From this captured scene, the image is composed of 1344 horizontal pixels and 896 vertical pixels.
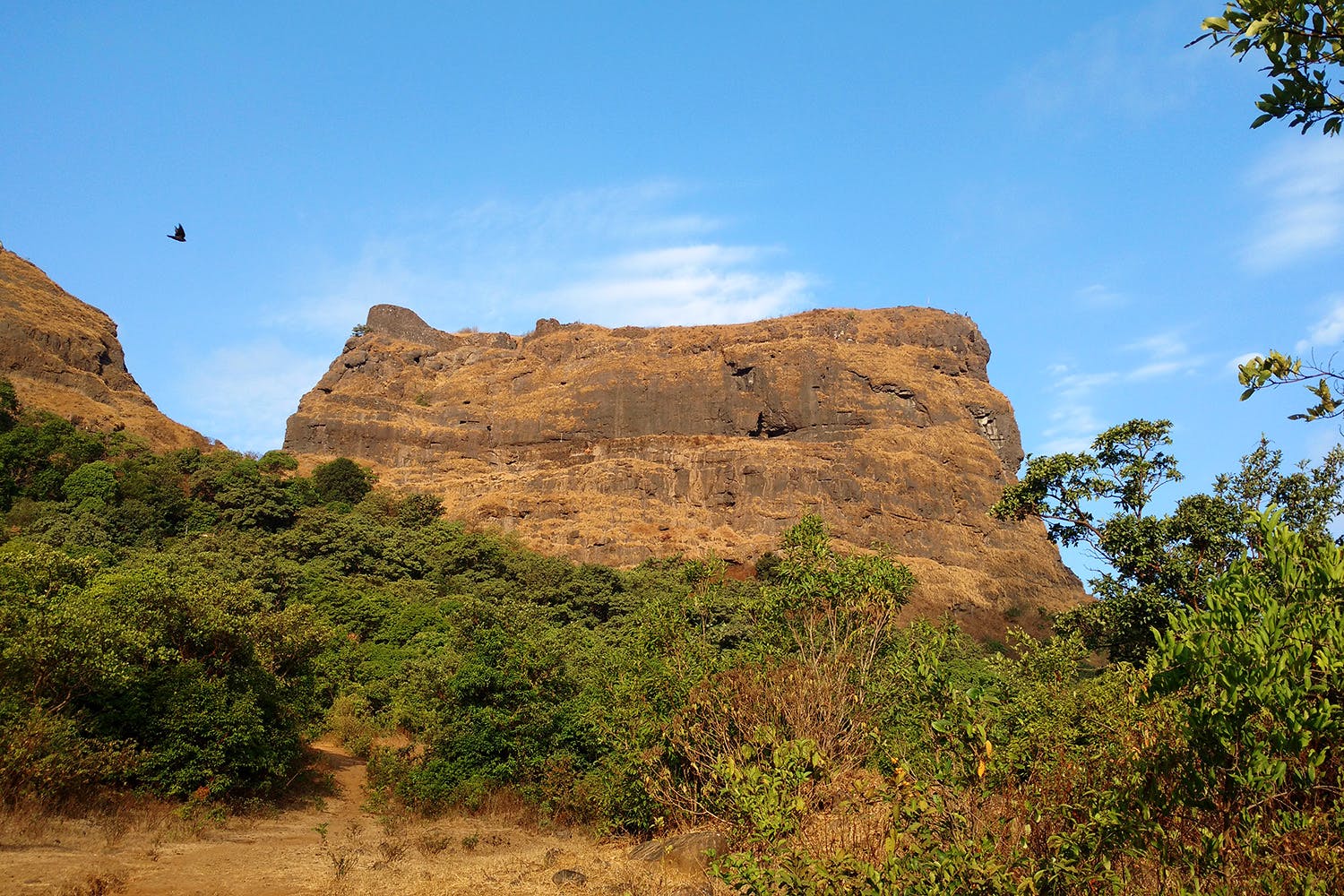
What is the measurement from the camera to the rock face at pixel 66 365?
208ft

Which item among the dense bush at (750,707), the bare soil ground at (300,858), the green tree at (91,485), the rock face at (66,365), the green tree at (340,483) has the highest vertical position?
the rock face at (66,365)

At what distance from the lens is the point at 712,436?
83188 millimetres

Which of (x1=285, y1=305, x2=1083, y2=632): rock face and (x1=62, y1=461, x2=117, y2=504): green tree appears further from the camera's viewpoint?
(x1=285, y1=305, x2=1083, y2=632): rock face

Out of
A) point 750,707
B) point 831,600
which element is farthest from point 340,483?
point 750,707

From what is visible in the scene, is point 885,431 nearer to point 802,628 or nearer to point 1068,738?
point 802,628

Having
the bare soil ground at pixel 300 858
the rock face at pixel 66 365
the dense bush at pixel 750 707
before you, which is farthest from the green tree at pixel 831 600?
the rock face at pixel 66 365

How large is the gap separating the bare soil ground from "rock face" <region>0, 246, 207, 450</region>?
55.0 meters

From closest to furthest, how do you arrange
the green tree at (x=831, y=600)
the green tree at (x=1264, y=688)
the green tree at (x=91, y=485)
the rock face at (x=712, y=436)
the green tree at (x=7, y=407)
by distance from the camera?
the green tree at (x=1264, y=688), the green tree at (x=831, y=600), the green tree at (x=91, y=485), the green tree at (x=7, y=407), the rock face at (x=712, y=436)

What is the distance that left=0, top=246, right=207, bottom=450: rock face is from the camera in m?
63.3

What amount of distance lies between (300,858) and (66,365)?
225 feet

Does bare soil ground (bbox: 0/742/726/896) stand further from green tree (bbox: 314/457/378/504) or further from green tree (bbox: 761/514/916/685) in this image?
green tree (bbox: 314/457/378/504)

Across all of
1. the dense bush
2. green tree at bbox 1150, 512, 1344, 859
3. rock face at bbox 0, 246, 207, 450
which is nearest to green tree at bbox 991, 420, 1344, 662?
the dense bush

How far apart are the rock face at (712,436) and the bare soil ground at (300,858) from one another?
42.3 meters

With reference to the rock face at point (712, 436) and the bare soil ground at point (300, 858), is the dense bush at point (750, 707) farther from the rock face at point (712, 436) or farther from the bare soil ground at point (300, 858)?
the rock face at point (712, 436)
